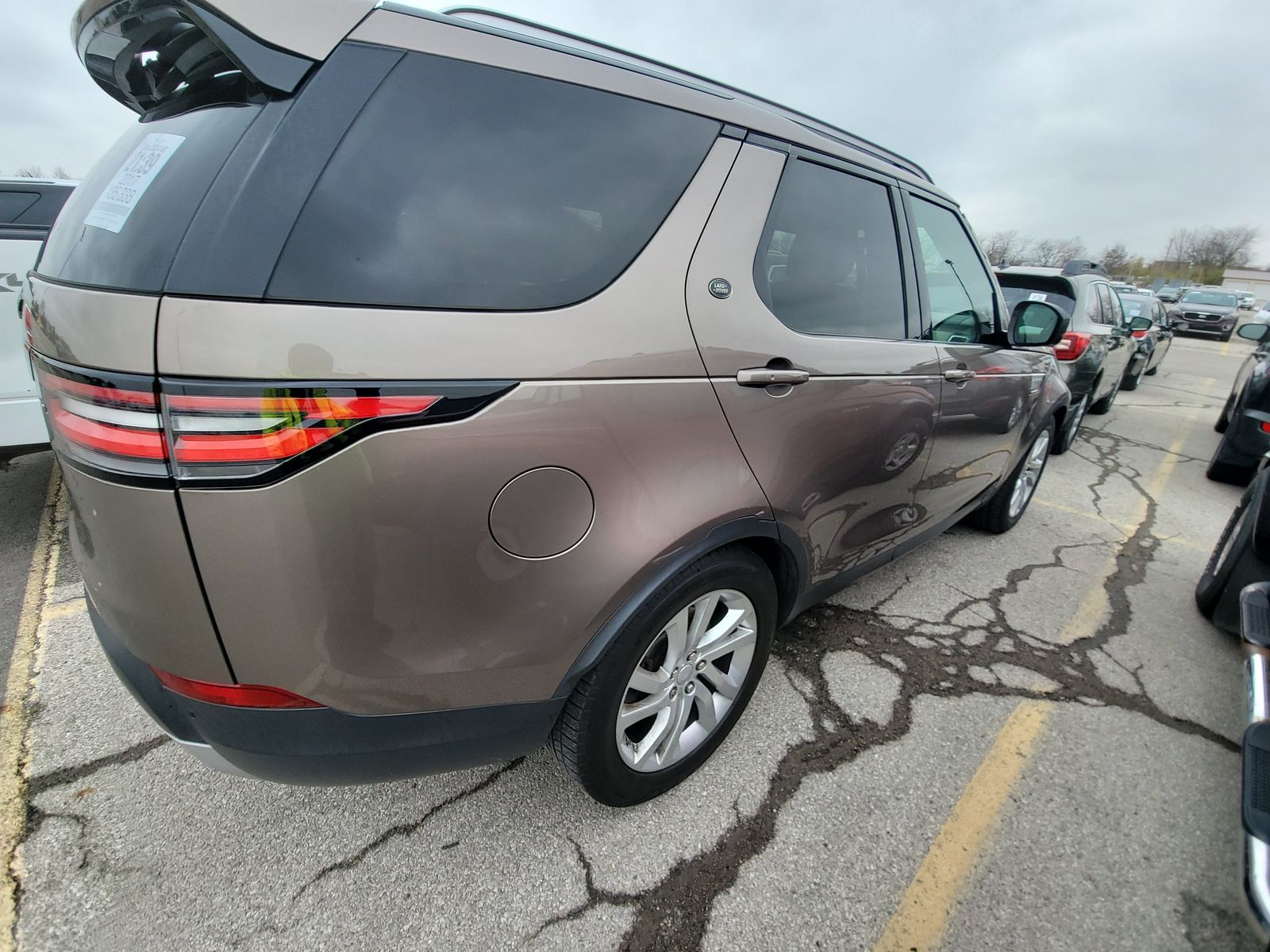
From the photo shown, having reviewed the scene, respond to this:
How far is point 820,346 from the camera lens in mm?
1857

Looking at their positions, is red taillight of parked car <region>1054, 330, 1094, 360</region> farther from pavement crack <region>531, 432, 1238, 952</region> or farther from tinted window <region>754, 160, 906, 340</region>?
tinted window <region>754, 160, 906, 340</region>

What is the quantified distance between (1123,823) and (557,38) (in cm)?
277

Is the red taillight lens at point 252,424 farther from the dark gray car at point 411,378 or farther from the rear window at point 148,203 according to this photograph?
the rear window at point 148,203

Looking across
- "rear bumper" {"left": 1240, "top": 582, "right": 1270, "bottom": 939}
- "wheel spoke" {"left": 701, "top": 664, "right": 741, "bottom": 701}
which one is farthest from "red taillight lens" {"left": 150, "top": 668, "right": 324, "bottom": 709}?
"rear bumper" {"left": 1240, "top": 582, "right": 1270, "bottom": 939}

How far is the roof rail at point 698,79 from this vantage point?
1439 mm

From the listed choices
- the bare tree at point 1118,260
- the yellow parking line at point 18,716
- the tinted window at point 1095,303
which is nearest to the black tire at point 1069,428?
the tinted window at point 1095,303

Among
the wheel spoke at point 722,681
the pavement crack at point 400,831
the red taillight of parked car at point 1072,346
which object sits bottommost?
the pavement crack at point 400,831

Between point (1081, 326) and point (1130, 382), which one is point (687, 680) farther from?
point (1130, 382)

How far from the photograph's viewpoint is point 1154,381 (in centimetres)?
1191

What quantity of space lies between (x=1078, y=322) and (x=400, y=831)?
6634 millimetres

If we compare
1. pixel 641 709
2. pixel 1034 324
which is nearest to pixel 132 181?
pixel 641 709

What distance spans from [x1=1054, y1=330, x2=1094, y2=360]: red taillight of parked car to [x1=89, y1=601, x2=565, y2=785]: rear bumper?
19.4ft

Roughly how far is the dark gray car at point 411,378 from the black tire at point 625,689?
1 centimetres

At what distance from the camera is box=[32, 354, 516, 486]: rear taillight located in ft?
3.35
